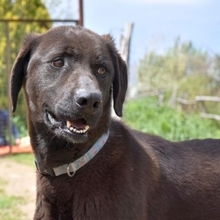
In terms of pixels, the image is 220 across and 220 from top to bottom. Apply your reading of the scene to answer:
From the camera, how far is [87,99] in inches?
116

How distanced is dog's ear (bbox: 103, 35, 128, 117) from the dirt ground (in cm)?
292

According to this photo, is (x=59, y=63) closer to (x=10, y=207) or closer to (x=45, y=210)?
(x=45, y=210)

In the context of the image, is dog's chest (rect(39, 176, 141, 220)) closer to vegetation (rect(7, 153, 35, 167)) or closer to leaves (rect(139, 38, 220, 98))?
vegetation (rect(7, 153, 35, 167))

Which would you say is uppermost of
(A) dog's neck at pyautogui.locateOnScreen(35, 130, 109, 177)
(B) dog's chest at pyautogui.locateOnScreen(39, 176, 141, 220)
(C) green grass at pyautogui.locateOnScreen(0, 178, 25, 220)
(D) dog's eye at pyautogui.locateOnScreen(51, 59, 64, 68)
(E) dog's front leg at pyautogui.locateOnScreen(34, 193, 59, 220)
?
(D) dog's eye at pyautogui.locateOnScreen(51, 59, 64, 68)

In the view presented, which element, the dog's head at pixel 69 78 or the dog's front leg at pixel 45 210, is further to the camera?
the dog's front leg at pixel 45 210

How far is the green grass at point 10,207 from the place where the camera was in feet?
20.1

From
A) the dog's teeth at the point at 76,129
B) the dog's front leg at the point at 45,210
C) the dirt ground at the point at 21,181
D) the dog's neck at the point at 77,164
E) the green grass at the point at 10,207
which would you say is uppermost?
the dog's teeth at the point at 76,129

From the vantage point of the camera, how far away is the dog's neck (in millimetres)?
3318

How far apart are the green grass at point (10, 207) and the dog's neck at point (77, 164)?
287 cm

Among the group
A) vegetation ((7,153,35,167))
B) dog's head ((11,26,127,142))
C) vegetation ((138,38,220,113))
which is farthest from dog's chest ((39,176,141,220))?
vegetation ((138,38,220,113))

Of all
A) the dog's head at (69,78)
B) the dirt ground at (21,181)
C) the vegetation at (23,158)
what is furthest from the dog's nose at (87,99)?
the vegetation at (23,158)

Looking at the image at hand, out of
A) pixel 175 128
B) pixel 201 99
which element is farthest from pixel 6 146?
pixel 201 99

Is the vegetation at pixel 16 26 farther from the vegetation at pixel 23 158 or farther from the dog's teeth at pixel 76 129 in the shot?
the dog's teeth at pixel 76 129

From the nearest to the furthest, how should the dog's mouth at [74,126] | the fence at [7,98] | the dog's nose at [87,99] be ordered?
the dog's nose at [87,99] → the dog's mouth at [74,126] → the fence at [7,98]
